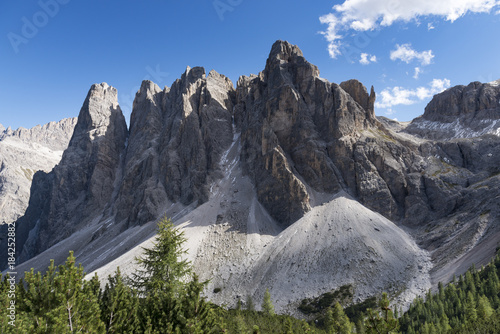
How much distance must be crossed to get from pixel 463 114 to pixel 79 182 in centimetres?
23086

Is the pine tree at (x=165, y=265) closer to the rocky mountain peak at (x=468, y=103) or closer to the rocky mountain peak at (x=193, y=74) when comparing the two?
the rocky mountain peak at (x=193, y=74)

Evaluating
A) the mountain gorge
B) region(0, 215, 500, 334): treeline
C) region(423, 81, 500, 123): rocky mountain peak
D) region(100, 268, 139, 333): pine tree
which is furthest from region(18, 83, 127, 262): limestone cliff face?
region(423, 81, 500, 123): rocky mountain peak

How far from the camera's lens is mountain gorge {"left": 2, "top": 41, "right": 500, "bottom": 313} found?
83.3m

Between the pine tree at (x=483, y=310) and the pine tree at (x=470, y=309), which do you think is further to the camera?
the pine tree at (x=470, y=309)

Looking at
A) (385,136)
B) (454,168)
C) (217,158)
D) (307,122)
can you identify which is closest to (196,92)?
(217,158)

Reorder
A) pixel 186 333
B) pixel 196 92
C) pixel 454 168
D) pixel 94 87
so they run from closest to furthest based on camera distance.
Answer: pixel 186 333, pixel 454 168, pixel 196 92, pixel 94 87

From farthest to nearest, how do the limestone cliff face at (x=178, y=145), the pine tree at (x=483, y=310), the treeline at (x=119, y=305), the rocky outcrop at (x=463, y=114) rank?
the rocky outcrop at (x=463, y=114), the limestone cliff face at (x=178, y=145), the pine tree at (x=483, y=310), the treeline at (x=119, y=305)

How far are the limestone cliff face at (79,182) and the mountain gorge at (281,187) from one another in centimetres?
78

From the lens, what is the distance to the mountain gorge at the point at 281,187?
83.3 metres

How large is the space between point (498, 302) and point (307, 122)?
292ft

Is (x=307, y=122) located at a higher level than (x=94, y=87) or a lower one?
lower

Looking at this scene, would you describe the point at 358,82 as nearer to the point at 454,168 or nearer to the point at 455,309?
the point at 454,168

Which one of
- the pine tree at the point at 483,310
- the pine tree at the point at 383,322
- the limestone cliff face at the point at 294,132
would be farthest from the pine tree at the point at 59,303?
the limestone cliff face at the point at 294,132

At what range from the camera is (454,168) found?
122 metres
